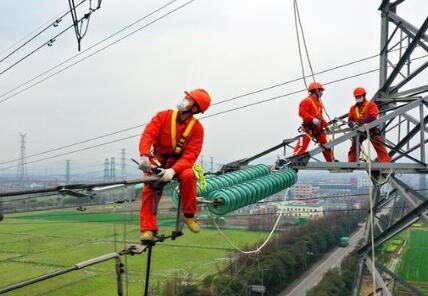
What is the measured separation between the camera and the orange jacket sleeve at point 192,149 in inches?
198

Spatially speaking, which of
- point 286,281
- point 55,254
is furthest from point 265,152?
point 55,254

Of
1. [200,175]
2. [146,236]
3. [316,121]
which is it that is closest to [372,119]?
[316,121]

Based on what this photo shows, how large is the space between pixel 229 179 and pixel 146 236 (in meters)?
2.16

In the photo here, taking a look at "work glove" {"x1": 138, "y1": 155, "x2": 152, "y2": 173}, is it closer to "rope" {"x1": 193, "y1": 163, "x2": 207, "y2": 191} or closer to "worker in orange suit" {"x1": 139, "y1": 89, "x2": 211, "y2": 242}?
"worker in orange suit" {"x1": 139, "y1": 89, "x2": 211, "y2": 242}

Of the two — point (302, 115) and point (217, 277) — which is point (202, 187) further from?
point (217, 277)

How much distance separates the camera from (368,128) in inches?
343

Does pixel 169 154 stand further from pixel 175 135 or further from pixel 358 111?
pixel 358 111

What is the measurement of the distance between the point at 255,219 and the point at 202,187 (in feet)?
263

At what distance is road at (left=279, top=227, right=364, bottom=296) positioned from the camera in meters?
49.1

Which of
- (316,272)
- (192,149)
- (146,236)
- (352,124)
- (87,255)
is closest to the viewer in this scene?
(146,236)

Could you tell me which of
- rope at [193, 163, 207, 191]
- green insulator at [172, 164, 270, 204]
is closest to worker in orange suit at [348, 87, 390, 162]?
green insulator at [172, 164, 270, 204]

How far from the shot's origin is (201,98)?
5246mm

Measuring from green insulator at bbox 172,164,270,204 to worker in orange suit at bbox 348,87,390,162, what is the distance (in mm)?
2539

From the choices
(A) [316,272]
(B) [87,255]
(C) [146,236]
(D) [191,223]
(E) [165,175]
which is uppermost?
(E) [165,175]
